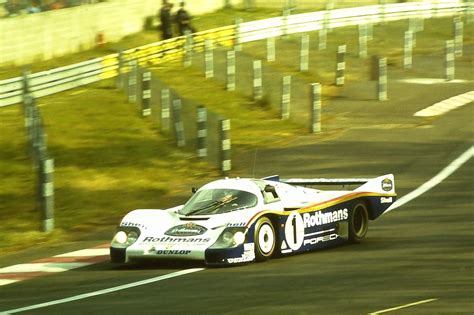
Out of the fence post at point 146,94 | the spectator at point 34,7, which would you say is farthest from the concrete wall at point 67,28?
the fence post at point 146,94

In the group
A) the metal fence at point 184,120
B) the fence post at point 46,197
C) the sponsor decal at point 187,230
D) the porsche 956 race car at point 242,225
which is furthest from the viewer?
the metal fence at point 184,120

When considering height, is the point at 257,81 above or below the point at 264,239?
below

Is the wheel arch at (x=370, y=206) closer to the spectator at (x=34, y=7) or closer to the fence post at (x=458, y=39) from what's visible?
the fence post at (x=458, y=39)

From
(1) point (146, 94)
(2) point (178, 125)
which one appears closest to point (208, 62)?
(1) point (146, 94)

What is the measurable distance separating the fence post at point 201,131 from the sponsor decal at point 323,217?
8.78m

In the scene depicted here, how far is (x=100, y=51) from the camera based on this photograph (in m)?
48.1

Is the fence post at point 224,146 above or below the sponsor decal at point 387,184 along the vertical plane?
below

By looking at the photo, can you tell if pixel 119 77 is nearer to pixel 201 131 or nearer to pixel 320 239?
pixel 201 131

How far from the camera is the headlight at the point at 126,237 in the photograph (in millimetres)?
16609

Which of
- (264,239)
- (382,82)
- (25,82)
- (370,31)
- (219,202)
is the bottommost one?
(370,31)

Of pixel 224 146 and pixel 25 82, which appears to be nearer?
pixel 224 146

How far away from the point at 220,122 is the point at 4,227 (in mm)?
6049

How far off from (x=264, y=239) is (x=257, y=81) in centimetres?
1970

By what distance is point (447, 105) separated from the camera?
1359 inches
